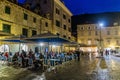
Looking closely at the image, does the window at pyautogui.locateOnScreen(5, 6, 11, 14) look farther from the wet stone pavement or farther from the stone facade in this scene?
the stone facade

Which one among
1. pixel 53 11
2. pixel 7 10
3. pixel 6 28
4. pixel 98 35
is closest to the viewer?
pixel 6 28

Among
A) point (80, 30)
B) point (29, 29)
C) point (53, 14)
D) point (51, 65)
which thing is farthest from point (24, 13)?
point (80, 30)

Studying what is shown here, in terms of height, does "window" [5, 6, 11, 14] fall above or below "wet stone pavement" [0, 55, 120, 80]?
above

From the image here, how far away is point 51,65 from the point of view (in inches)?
736

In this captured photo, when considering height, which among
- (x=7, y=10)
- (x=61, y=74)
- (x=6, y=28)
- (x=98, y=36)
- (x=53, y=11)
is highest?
(x=53, y=11)

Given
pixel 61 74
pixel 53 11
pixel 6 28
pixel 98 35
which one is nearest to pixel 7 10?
pixel 6 28

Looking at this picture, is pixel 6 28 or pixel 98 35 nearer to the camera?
pixel 6 28

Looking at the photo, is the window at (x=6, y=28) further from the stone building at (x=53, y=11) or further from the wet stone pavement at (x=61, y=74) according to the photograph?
the stone building at (x=53, y=11)

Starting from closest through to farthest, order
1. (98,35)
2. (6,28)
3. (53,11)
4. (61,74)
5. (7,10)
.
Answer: (61,74), (6,28), (7,10), (53,11), (98,35)

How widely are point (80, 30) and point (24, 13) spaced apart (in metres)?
41.9

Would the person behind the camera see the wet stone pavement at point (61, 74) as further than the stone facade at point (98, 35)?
No

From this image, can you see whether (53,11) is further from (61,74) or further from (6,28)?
(61,74)

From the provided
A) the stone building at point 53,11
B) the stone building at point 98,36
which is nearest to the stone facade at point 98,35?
the stone building at point 98,36

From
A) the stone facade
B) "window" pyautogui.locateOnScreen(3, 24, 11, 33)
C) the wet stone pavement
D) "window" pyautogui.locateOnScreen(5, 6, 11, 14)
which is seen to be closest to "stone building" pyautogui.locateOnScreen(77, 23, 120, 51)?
the stone facade
